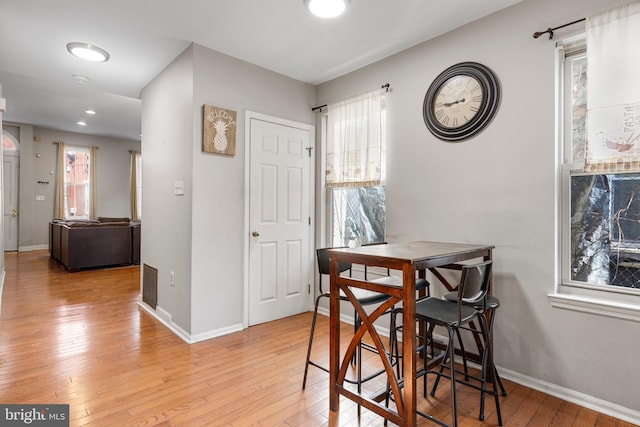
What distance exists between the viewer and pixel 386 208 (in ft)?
10.3

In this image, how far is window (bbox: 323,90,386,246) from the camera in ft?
10.5

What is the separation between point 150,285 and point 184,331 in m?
1.04

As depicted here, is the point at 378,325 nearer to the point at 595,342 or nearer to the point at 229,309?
the point at 229,309

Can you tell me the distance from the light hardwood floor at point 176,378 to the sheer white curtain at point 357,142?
60.5 inches

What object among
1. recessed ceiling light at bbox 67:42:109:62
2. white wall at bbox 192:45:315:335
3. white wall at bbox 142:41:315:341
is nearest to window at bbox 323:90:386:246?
white wall at bbox 142:41:315:341

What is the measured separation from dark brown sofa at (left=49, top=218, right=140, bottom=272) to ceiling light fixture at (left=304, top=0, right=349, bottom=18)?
5547mm

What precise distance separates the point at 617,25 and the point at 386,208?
1930 mm


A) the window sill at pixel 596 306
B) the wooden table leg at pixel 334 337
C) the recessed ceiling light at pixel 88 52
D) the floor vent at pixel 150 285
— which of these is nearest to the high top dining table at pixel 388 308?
the wooden table leg at pixel 334 337

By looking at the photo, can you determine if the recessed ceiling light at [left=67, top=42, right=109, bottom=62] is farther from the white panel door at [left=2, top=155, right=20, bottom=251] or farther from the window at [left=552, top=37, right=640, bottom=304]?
the white panel door at [left=2, top=155, right=20, bottom=251]

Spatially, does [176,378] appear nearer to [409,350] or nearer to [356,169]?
[409,350]

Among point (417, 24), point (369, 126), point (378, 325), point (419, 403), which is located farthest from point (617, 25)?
point (378, 325)

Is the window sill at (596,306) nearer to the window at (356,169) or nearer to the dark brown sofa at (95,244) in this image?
the window at (356,169)

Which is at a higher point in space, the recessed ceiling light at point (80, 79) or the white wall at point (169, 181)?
the recessed ceiling light at point (80, 79)

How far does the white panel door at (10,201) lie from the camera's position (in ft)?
24.0
